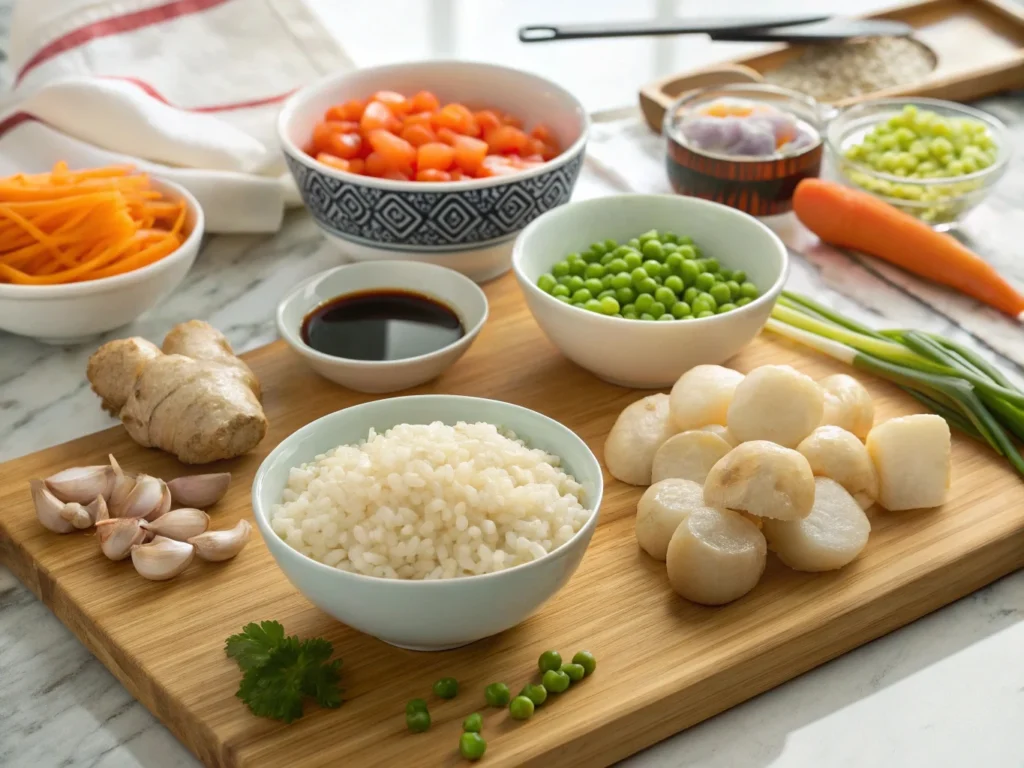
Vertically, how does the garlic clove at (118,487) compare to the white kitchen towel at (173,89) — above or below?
below

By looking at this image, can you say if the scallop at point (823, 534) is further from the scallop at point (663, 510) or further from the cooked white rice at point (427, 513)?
the cooked white rice at point (427, 513)

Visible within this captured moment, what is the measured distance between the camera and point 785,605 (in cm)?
181

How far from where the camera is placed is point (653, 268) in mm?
2373

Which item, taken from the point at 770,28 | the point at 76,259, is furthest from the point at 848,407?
the point at 770,28

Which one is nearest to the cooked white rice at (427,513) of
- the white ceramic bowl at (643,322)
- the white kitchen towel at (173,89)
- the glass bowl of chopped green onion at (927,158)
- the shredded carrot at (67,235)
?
the white ceramic bowl at (643,322)

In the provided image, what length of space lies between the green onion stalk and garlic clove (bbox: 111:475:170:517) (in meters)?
1.23

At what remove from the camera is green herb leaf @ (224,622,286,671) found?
1.66m

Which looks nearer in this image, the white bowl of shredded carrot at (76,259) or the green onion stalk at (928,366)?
the green onion stalk at (928,366)

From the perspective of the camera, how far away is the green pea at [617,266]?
2391 millimetres

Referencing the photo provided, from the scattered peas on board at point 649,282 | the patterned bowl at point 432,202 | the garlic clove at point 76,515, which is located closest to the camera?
the garlic clove at point 76,515

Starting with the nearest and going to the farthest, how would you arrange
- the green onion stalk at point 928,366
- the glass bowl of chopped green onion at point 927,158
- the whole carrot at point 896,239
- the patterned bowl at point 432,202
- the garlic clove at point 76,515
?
the garlic clove at point 76,515
the green onion stalk at point 928,366
the patterned bowl at point 432,202
the whole carrot at point 896,239
the glass bowl of chopped green onion at point 927,158

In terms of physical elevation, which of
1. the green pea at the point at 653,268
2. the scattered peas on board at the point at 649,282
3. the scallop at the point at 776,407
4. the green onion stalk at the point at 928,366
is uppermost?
the scallop at the point at 776,407

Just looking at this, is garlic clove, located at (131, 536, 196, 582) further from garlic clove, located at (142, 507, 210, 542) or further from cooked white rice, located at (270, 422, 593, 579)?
cooked white rice, located at (270, 422, 593, 579)

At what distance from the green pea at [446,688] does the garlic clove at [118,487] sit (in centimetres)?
65
